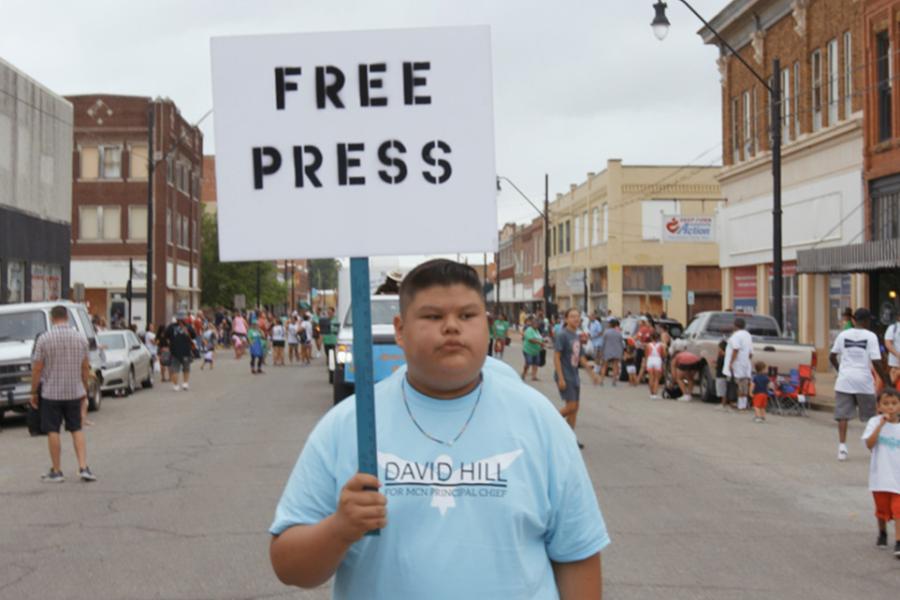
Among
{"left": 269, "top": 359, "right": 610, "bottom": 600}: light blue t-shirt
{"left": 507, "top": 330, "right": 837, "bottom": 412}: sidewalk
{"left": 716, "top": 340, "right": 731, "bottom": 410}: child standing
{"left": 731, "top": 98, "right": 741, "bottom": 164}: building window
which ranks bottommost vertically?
{"left": 507, "top": 330, "right": 837, "bottom": 412}: sidewalk

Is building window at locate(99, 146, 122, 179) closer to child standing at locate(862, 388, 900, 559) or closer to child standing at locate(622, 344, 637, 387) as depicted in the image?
child standing at locate(622, 344, 637, 387)

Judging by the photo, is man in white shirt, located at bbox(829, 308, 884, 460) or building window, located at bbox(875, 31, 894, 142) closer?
man in white shirt, located at bbox(829, 308, 884, 460)

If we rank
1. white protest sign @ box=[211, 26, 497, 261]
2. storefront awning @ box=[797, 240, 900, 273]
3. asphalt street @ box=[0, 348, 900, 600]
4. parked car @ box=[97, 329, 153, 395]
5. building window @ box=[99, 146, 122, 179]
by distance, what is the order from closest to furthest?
white protest sign @ box=[211, 26, 497, 261]
asphalt street @ box=[0, 348, 900, 600]
storefront awning @ box=[797, 240, 900, 273]
parked car @ box=[97, 329, 153, 395]
building window @ box=[99, 146, 122, 179]

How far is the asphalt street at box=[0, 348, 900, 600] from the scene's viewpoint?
724 cm

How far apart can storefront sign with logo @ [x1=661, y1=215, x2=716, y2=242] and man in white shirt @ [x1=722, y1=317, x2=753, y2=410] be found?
2412 centimetres

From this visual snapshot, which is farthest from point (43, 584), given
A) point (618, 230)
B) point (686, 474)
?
point (618, 230)

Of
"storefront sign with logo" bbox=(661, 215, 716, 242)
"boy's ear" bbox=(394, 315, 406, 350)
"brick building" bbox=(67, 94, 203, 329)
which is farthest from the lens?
"brick building" bbox=(67, 94, 203, 329)

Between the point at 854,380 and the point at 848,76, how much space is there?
18.5 metres

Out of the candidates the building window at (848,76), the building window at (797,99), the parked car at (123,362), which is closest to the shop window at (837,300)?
the building window at (848,76)

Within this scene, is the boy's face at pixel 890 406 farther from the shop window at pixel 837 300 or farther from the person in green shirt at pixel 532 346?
the shop window at pixel 837 300

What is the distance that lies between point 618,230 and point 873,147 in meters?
31.9

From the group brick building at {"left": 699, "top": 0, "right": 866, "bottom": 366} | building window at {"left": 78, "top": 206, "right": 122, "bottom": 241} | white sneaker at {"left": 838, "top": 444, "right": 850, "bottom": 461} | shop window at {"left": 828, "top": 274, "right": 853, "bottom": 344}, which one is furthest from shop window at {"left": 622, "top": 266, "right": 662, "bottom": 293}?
white sneaker at {"left": 838, "top": 444, "right": 850, "bottom": 461}

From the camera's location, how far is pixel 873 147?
2792 centimetres

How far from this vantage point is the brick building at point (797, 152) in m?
29.6
